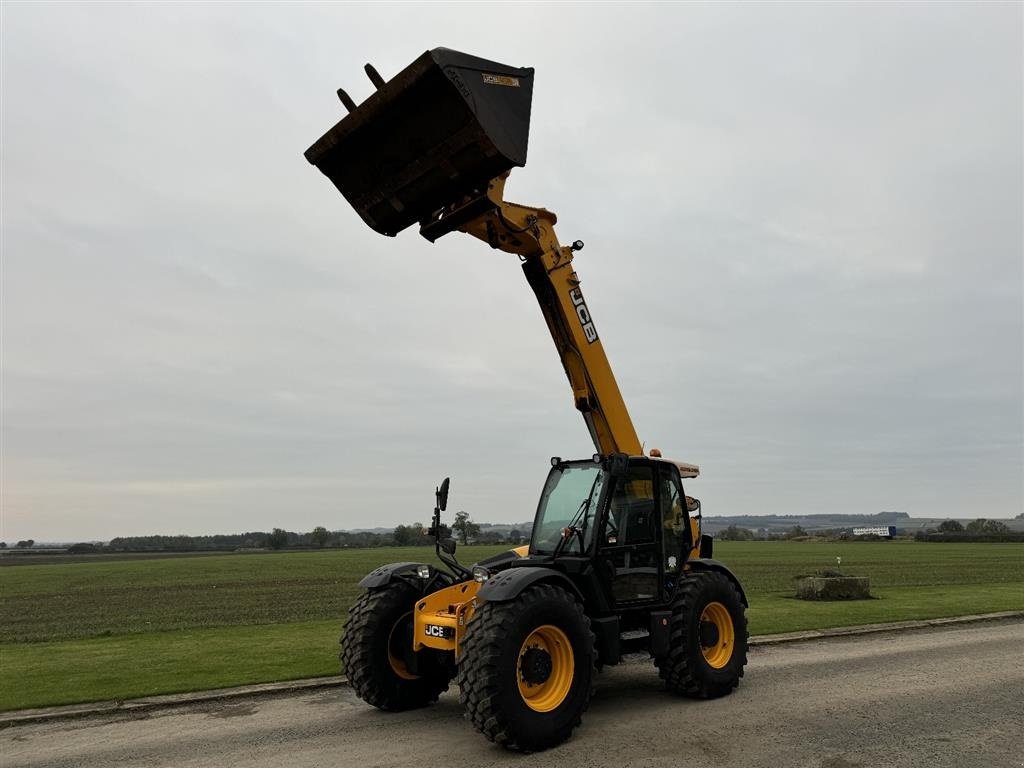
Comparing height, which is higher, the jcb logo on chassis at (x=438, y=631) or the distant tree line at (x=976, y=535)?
the distant tree line at (x=976, y=535)

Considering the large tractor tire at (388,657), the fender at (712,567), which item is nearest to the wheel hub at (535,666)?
the large tractor tire at (388,657)

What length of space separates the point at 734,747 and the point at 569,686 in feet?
4.82

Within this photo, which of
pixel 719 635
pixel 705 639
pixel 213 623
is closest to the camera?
pixel 705 639

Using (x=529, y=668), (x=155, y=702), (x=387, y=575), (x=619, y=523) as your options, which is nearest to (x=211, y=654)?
(x=155, y=702)

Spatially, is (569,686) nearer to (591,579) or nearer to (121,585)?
(591,579)

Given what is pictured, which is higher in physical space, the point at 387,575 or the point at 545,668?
the point at 387,575

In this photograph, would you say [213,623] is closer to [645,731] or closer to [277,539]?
[645,731]

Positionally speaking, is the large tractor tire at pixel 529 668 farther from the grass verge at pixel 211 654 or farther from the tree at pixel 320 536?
the tree at pixel 320 536

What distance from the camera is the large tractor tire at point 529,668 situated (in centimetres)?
632

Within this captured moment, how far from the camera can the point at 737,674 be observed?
A: 8578 mm

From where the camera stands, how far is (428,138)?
707 cm

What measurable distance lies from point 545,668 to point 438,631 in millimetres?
1129

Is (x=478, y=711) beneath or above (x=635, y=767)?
above

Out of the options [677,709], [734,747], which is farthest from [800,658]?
[734,747]
